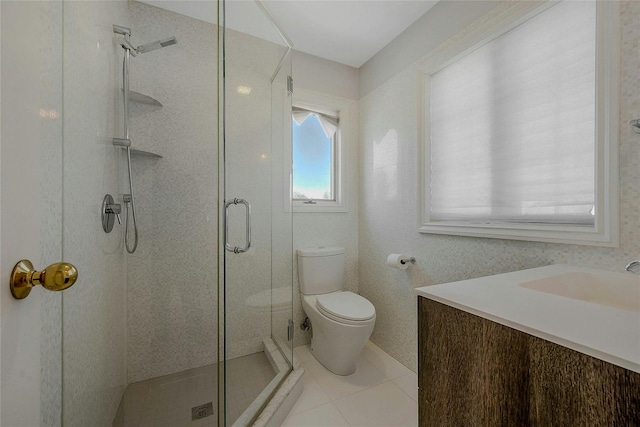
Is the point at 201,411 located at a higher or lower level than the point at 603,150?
lower

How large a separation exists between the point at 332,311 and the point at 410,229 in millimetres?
784

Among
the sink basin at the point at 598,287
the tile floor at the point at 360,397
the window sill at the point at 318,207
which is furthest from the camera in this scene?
the window sill at the point at 318,207

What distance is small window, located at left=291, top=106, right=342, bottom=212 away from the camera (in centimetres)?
228

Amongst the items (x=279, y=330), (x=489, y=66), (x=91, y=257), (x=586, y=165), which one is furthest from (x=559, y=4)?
(x=91, y=257)

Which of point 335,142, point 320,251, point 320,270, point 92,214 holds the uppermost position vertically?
point 335,142

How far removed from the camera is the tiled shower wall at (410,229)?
3.08 ft

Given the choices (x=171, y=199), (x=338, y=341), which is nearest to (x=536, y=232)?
(x=338, y=341)

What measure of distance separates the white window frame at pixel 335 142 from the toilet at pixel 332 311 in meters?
Answer: 0.37

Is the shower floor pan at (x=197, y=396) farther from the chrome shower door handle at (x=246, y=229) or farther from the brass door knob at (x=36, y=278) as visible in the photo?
the brass door knob at (x=36, y=278)

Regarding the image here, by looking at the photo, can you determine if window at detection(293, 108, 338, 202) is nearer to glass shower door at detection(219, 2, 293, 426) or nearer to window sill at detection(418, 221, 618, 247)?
glass shower door at detection(219, 2, 293, 426)

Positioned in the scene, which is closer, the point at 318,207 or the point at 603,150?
the point at 603,150

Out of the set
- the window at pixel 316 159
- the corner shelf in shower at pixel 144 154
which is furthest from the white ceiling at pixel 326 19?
the corner shelf in shower at pixel 144 154

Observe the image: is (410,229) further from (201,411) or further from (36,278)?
(36,278)

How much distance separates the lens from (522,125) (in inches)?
51.5
